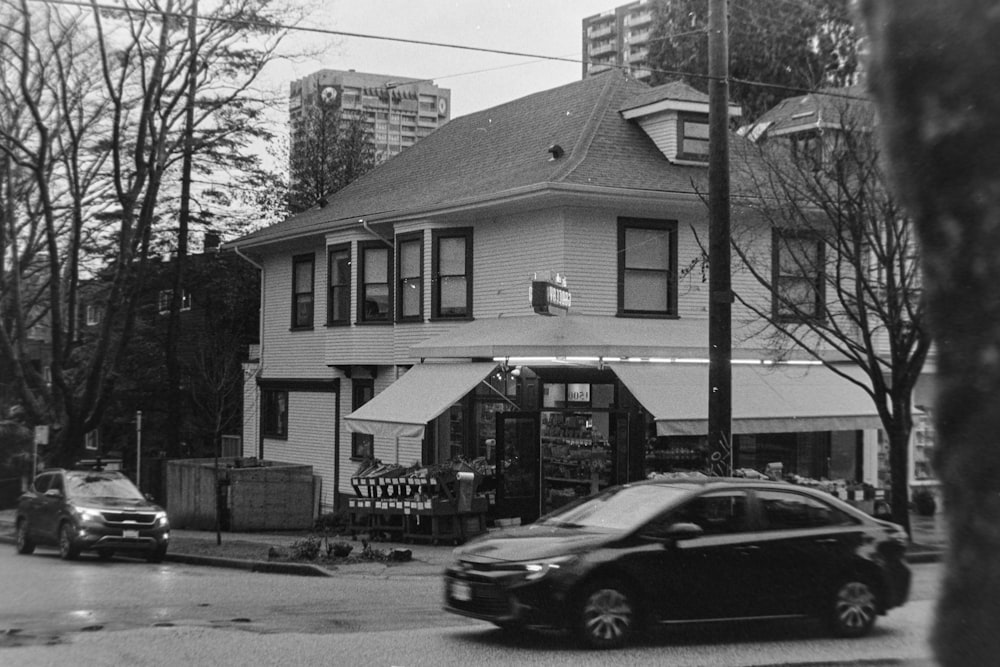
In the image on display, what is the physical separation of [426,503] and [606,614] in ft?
35.1

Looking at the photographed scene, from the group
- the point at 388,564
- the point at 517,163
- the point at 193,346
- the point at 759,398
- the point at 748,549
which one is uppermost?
the point at 517,163

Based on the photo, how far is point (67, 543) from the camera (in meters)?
19.9

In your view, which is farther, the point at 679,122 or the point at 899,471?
the point at 679,122

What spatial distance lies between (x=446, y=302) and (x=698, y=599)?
14.4 m

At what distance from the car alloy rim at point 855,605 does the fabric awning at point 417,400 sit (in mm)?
10547

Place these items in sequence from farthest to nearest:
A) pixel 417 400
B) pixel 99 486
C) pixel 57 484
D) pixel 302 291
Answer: pixel 302 291 → pixel 99 486 → pixel 57 484 → pixel 417 400

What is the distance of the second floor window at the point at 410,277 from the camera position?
78.1 ft

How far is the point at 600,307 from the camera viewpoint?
21.4 m

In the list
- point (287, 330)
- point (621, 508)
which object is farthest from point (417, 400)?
point (621, 508)

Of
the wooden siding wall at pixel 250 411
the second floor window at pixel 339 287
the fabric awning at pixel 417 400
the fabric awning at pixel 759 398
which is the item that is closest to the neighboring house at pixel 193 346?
the wooden siding wall at pixel 250 411

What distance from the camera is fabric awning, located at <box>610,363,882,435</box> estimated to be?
19.1 m

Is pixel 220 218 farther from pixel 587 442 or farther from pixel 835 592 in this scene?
pixel 835 592

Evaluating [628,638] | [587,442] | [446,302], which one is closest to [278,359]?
[446,302]

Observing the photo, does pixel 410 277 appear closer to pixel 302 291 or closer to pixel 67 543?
pixel 302 291
